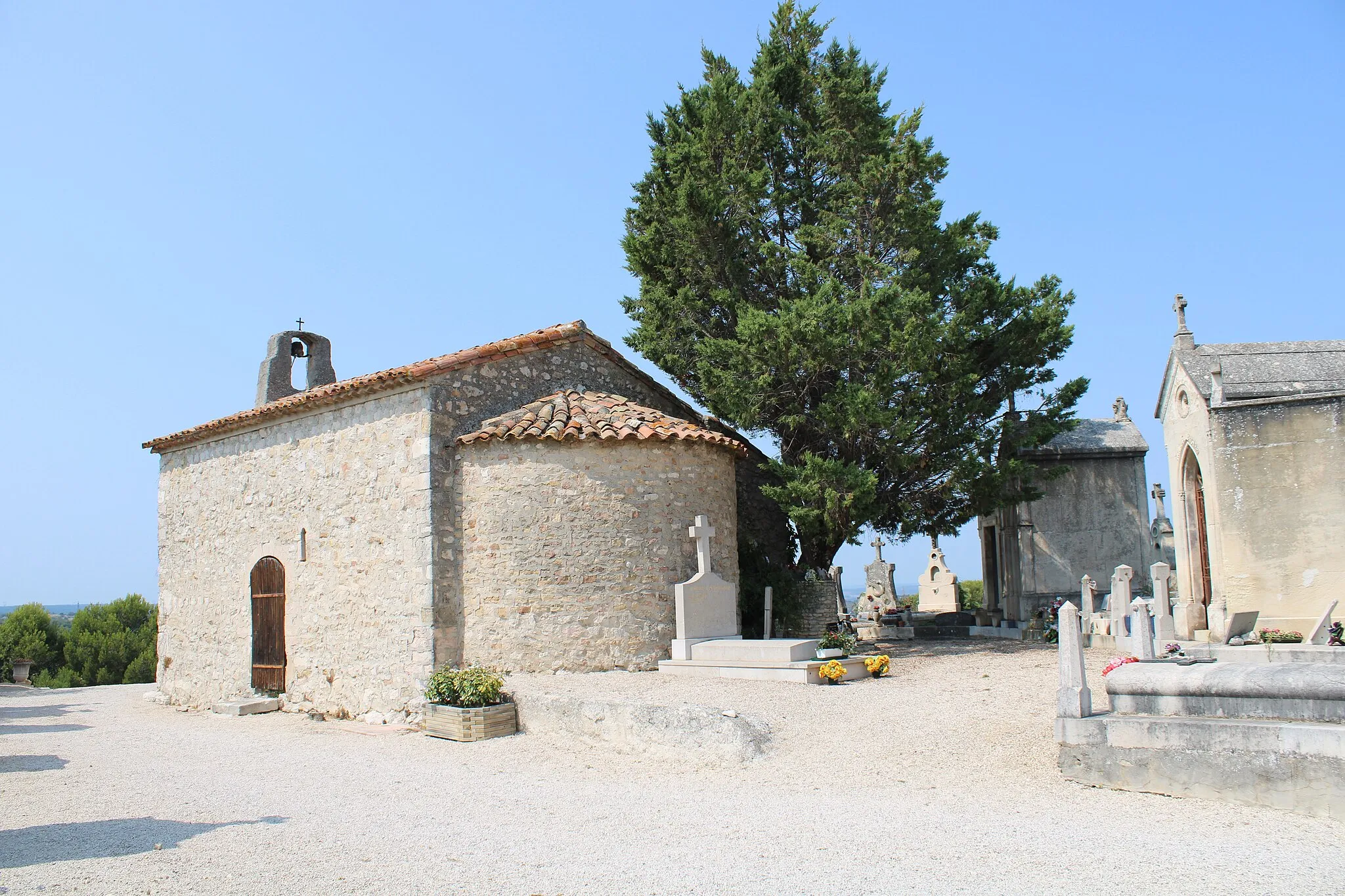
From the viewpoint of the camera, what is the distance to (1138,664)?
820cm

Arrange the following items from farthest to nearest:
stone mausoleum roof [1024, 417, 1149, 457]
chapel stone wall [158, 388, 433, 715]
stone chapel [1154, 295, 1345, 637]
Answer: stone mausoleum roof [1024, 417, 1149, 457] → stone chapel [1154, 295, 1345, 637] → chapel stone wall [158, 388, 433, 715]

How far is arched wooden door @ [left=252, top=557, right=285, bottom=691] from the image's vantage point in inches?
604

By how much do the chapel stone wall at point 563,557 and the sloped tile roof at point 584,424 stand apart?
0.18 meters

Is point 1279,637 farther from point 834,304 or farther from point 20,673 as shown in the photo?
point 20,673

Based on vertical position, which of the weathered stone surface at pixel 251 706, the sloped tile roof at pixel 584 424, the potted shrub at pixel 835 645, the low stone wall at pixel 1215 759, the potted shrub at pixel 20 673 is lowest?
the potted shrub at pixel 20 673

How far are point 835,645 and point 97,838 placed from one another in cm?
954

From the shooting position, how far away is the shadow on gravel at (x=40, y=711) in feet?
53.0

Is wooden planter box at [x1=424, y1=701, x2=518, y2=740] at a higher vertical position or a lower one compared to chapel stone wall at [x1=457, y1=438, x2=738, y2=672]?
lower

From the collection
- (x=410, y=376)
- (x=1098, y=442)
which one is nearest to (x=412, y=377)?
(x=410, y=376)

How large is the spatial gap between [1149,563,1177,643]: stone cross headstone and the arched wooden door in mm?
13914

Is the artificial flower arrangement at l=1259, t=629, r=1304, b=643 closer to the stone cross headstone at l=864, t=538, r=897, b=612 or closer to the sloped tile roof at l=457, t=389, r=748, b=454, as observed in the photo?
the sloped tile roof at l=457, t=389, r=748, b=454

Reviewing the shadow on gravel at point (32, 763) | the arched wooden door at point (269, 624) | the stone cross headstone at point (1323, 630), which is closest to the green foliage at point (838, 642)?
the stone cross headstone at point (1323, 630)

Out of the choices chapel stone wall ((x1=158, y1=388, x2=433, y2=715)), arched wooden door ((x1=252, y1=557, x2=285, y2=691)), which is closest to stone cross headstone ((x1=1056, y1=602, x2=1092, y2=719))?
chapel stone wall ((x1=158, y1=388, x2=433, y2=715))

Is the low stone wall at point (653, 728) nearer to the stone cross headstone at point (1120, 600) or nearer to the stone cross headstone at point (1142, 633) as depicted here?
the stone cross headstone at point (1142, 633)
